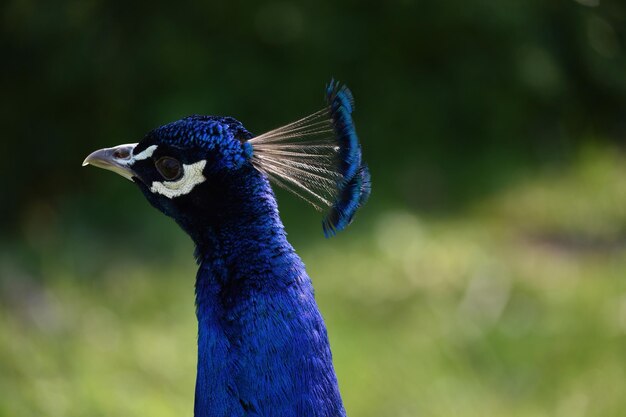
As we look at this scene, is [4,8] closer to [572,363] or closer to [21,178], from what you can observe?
[21,178]

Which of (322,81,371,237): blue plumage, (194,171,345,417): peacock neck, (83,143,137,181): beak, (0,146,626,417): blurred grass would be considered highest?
(0,146,626,417): blurred grass

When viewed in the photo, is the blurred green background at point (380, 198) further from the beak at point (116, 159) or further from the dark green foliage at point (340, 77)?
the beak at point (116, 159)

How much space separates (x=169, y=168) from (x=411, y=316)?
1325 mm

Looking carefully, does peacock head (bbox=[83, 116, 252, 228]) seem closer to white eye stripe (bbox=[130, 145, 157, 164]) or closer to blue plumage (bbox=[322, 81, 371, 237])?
white eye stripe (bbox=[130, 145, 157, 164])

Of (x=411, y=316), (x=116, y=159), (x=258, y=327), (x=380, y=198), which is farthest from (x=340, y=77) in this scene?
(x=258, y=327)

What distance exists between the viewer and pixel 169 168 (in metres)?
1.35

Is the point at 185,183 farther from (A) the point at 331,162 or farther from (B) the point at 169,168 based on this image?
(A) the point at 331,162

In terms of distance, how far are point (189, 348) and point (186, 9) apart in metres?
1.15

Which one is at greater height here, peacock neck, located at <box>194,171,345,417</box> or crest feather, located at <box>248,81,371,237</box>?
crest feather, located at <box>248,81,371,237</box>

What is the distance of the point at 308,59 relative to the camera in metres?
3.18

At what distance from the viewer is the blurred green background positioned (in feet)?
7.70

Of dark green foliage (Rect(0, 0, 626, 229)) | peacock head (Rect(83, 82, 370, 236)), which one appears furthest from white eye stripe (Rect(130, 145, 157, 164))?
dark green foliage (Rect(0, 0, 626, 229))

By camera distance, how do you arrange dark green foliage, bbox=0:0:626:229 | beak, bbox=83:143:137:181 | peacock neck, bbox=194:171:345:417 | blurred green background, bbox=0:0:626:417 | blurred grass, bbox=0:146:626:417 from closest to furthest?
peacock neck, bbox=194:171:345:417 < beak, bbox=83:143:137:181 < blurred grass, bbox=0:146:626:417 < blurred green background, bbox=0:0:626:417 < dark green foliage, bbox=0:0:626:229

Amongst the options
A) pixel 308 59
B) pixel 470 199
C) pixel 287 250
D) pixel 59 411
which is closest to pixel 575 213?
pixel 470 199
